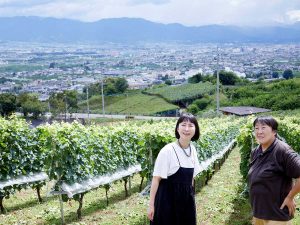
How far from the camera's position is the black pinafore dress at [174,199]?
5.17 m

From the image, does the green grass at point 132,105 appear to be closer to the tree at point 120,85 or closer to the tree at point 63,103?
the tree at point 63,103

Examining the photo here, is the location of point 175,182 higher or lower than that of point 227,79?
higher

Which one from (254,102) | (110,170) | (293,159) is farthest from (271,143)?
Result: (254,102)

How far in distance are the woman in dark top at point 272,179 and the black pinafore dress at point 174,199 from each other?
2.47ft

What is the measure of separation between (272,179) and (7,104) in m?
68.7

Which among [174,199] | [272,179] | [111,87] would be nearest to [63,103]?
[111,87]

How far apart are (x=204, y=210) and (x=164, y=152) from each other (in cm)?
493

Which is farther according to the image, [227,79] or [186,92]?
[227,79]

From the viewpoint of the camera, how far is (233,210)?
949 cm

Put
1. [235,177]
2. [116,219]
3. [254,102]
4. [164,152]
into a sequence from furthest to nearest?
[254,102] < [235,177] < [116,219] < [164,152]

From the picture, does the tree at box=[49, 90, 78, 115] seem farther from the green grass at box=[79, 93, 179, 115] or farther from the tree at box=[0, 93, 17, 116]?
the tree at box=[0, 93, 17, 116]

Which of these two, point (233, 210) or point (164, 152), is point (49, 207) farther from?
point (164, 152)

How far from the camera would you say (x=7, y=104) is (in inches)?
2731

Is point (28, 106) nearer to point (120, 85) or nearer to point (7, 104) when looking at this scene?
point (7, 104)
